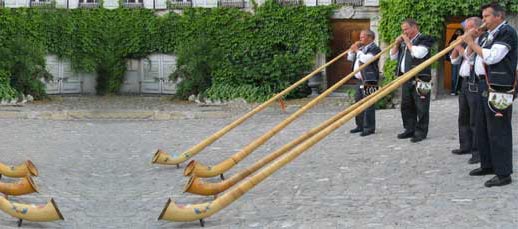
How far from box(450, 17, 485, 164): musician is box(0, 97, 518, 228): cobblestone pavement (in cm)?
27

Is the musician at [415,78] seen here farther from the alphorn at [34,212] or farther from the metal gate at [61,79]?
the metal gate at [61,79]

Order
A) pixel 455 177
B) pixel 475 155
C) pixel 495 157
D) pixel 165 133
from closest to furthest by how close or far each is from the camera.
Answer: pixel 495 157, pixel 455 177, pixel 475 155, pixel 165 133

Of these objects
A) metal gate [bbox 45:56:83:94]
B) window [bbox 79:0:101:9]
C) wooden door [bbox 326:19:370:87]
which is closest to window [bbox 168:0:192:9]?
window [bbox 79:0:101:9]

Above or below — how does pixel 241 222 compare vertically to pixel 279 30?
below

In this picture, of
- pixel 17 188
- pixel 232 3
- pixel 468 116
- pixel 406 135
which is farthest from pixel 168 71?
pixel 17 188

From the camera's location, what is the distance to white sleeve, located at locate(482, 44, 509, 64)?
26.2 feet

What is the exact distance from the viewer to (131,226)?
7.29m

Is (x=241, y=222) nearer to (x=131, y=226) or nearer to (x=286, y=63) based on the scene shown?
(x=131, y=226)

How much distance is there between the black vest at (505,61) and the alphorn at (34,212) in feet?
14.0

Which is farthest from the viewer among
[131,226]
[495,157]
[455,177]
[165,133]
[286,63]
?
[286,63]

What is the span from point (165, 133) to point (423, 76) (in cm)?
476

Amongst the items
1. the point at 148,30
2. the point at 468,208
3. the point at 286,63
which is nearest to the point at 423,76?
the point at 468,208

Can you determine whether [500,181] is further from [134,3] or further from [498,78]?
[134,3]

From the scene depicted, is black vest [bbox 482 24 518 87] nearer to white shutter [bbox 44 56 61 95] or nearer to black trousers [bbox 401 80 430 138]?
black trousers [bbox 401 80 430 138]
